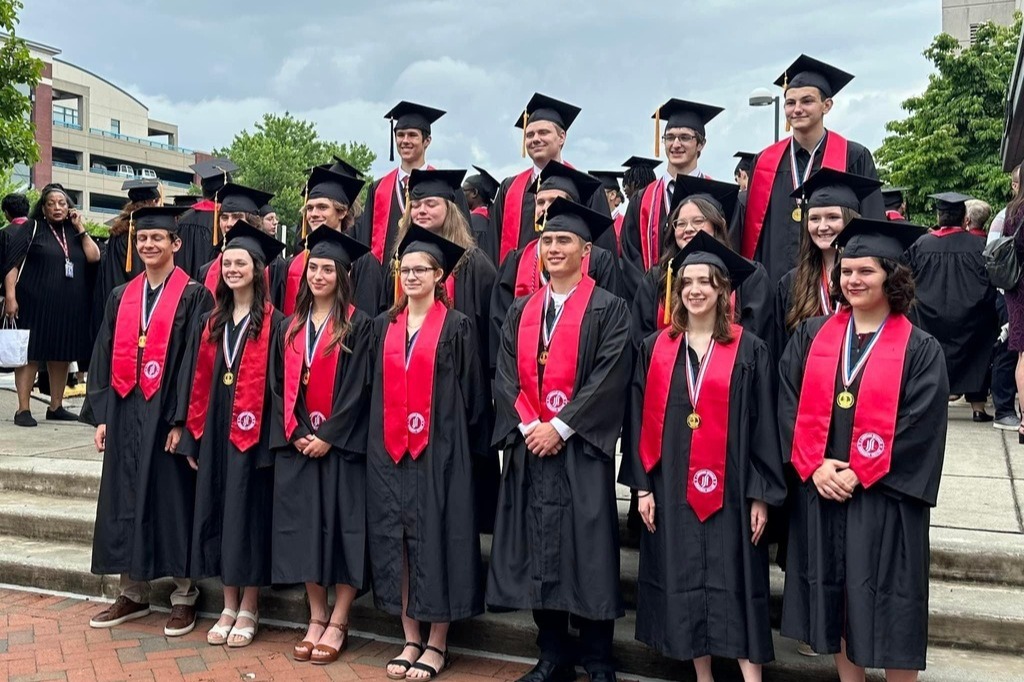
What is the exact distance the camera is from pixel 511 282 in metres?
4.88

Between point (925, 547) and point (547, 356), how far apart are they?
67.2 inches

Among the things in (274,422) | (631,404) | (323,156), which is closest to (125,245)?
(274,422)

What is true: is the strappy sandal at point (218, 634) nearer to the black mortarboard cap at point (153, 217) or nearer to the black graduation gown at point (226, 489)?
the black graduation gown at point (226, 489)

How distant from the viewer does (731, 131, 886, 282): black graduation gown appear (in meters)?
4.78

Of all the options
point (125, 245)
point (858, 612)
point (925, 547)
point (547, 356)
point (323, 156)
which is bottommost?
point (858, 612)

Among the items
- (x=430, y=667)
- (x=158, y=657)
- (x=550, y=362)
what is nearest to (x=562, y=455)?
(x=550, y=362)

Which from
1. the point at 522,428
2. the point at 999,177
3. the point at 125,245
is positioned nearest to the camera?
the point at 522,428

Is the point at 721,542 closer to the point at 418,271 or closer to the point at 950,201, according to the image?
the point at 418,271

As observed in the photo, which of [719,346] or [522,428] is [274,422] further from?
[719,346]

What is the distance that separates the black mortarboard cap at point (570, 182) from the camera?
15.7 feet

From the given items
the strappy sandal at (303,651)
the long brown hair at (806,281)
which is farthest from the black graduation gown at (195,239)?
the long brown hair at (806,281)

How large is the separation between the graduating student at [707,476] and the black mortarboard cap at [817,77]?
1.54 metres

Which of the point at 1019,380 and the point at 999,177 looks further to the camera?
the point at 999,177

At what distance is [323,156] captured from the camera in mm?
56000
